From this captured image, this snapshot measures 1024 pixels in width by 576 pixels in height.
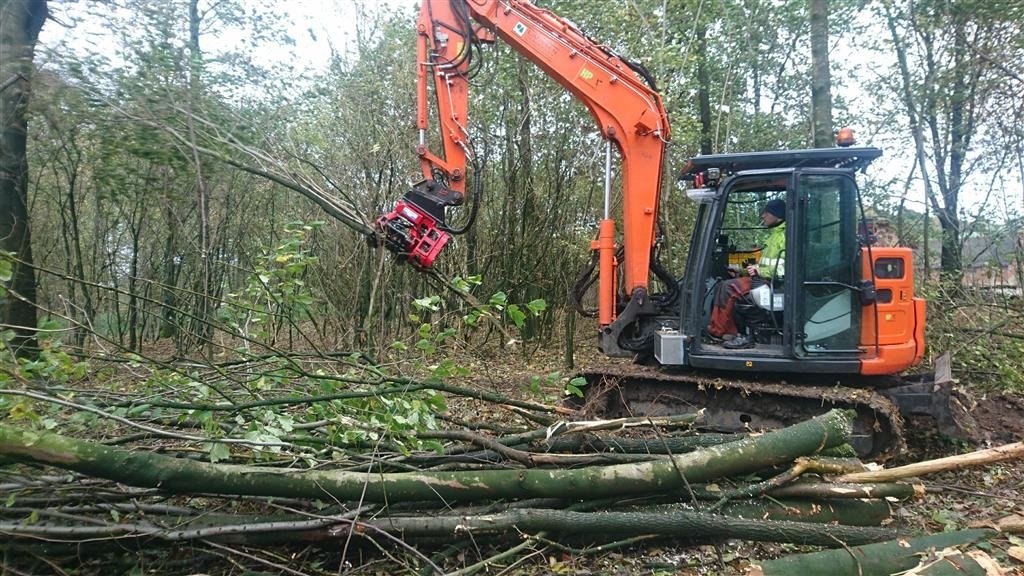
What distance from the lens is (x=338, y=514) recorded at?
304 cm

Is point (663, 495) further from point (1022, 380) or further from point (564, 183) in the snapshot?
point (564, 183)

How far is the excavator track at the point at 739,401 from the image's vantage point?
4484 mm

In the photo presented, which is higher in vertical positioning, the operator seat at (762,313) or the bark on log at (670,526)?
the operator seat at (762,313)

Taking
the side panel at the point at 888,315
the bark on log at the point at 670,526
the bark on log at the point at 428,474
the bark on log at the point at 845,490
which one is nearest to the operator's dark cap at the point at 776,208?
the side panel at the point at 888,315

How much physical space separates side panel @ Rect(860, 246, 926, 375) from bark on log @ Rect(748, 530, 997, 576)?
75.1 inches

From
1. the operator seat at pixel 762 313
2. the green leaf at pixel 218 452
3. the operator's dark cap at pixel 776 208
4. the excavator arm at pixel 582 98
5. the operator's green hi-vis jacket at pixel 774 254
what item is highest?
the excavator arm at pixel 582 98

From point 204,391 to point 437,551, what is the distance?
154 cm

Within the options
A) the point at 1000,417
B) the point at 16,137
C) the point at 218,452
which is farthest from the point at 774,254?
the point at 16,137

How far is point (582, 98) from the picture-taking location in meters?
5.66

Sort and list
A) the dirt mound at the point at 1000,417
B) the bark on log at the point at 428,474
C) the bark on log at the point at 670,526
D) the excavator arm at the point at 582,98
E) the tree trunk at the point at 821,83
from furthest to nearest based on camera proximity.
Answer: the tree trunk at the point at 821,83 < the excavator arm at the point at 582,98 < the dirt mound at the point at 1000,417 < the bark on log at the point at 670,526 < the bark on log at the point at 428,474

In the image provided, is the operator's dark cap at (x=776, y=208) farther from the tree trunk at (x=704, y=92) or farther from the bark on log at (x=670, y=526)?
the tree trunk at (x=704, y=92)

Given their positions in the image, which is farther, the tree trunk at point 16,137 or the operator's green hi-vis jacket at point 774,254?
the operator's green hi-vis jacket at point 774,254

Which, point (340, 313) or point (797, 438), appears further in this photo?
point (340, 313)

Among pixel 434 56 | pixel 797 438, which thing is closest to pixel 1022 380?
pixel 797 438
